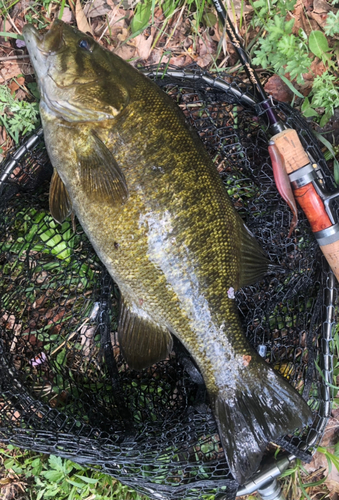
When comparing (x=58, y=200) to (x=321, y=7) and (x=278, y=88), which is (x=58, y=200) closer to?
(x=278, y=88)

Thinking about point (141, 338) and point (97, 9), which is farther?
point (97, 9)

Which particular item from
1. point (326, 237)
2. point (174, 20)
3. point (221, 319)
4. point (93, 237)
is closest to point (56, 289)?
point (93, 237)

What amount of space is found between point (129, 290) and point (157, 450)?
1.00m

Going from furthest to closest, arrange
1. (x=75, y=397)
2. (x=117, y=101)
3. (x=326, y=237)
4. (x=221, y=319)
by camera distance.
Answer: (x=75, y=397)
(x=326, y=237)
(x=221, y=319)
(x=117, y=101)

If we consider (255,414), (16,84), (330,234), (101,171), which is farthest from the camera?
(16,84)

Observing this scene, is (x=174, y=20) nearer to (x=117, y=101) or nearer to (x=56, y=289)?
(x=117, y=101)

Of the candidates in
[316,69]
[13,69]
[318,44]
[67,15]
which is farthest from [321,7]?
[13,69]

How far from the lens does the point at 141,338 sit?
2.33 m

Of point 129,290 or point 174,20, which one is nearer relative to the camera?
point 129,290

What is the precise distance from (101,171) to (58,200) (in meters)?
0.42

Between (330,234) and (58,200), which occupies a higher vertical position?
(58,200)

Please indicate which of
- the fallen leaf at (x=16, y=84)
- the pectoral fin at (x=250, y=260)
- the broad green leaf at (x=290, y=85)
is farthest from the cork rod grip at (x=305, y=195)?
the fallen leaf at (x=16, y=84)

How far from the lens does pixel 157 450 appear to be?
94.1 inches

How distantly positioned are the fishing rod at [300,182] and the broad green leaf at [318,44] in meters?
0.61
